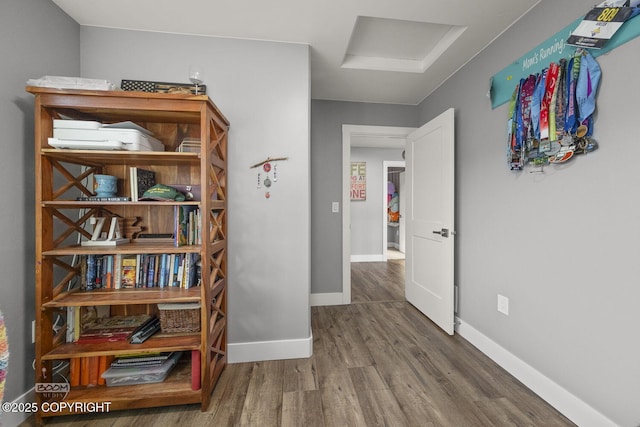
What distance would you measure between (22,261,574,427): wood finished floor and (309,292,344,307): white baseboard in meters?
0.66

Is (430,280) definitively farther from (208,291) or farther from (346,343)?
(208,291)

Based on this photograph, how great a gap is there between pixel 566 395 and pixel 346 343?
139 centimetres

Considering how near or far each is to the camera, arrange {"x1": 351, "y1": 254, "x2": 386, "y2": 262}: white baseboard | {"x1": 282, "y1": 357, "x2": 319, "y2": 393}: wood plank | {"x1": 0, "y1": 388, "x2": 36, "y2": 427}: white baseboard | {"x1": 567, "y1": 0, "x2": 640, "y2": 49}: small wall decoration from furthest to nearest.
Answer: {"x1": 351, "y1": 254, "x2": 386, "y2": 262}: white baseboard, {"x1": 282, "y1": 357, "x2": 319, "y2": 393}: wood plank, {"x1": 0, "y1": 388, "x2": 36, "y2": 427}: white baseboard, {"x1": 567, "y1": 0, "x2": 640, "y2": 49}: small wall decoration

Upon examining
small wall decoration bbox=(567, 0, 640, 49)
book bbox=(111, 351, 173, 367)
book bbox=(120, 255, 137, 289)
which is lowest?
book bbox=(111, 351, 173, 367)

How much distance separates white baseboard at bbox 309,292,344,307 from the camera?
313 centimetres

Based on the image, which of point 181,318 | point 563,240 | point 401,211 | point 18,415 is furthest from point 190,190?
point 401,211

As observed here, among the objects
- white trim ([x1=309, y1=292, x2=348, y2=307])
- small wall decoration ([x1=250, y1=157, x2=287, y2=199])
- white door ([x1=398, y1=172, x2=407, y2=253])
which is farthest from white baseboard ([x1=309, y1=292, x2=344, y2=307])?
white door ([x1=398, y1=172, x2=407, y2=253])

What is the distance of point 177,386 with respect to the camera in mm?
1554

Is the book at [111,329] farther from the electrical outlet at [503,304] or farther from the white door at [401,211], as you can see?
the white door at [401,211]

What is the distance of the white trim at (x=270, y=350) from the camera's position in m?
1.99

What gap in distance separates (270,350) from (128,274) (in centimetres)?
111

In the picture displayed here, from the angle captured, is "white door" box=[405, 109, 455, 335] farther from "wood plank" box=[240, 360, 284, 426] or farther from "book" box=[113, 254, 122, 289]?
"book" box=[113, 254, 122, 289]

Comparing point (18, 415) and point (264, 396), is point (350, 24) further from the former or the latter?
point (18, 415)

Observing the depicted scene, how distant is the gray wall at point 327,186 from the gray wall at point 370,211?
2.34 metres
